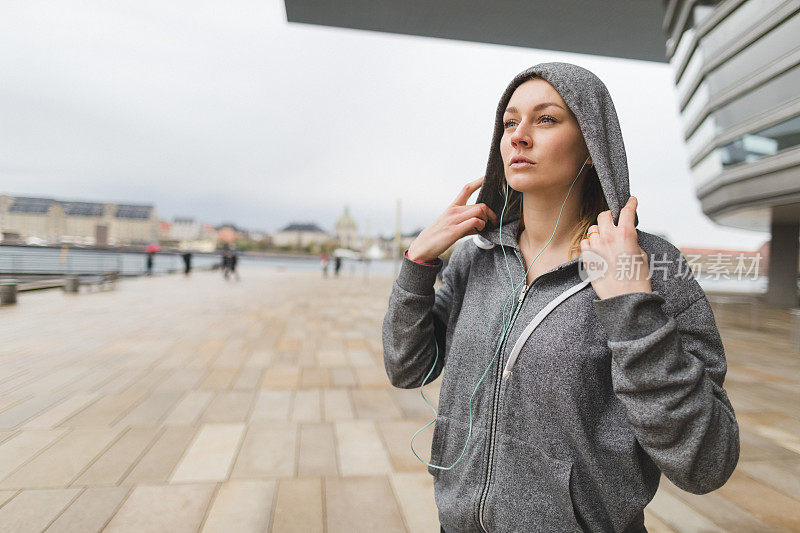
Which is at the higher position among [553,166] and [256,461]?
[553,166]

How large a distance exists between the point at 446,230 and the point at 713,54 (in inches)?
716

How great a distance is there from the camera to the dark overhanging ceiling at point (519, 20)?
20359 mm

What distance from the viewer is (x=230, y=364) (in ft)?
20.8

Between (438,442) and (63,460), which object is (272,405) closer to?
(63,460)

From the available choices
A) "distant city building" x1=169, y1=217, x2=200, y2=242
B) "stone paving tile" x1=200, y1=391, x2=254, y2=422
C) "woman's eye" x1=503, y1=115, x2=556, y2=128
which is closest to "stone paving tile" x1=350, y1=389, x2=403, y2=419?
"stone paving tile" x1=200, y1=391, x2=254, y2=422

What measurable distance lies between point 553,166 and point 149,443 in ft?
12.6

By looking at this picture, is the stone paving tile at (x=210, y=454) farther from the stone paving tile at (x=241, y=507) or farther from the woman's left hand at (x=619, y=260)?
the woman's left hand at (x=619, y=260)

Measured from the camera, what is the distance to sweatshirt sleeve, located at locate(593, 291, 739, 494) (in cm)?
90

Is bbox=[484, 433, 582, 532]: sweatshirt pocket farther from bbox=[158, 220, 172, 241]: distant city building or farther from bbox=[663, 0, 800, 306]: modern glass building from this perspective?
bbox=[158, 220, 172, 241]: distant city building

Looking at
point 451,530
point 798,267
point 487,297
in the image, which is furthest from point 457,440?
point 798,267

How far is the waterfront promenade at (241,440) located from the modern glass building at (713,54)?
348 inches

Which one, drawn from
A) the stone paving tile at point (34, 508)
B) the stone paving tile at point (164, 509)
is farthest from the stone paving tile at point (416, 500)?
the stone paving tile at point (34, 508)

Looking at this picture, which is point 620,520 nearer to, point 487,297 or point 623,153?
point 487,297

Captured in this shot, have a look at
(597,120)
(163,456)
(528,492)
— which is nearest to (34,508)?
(163,456)
